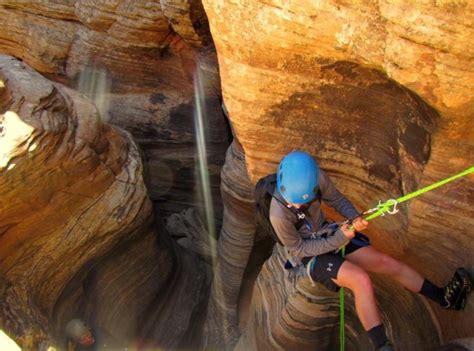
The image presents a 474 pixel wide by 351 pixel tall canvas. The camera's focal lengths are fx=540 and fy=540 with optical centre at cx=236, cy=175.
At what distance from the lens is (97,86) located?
36.0 ft

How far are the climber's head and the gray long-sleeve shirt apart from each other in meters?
3.89

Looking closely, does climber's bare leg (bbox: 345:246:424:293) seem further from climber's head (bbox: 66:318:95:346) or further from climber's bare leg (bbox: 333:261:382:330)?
climber's head (bbox: 66:318:95:346)

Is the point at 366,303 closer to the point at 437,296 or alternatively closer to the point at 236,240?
the point at 437,296

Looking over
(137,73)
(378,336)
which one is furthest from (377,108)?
(137,73)

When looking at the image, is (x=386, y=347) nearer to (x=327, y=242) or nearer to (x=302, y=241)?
(x=327, y=242)

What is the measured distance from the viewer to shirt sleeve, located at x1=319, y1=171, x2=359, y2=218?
4.41 metres

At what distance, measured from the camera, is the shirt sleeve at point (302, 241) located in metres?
4.14

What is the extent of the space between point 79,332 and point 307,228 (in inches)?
157

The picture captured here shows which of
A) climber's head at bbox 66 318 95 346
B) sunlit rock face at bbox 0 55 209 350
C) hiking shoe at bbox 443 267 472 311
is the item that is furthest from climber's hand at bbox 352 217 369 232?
climber's head at bbox 66 318 95 346

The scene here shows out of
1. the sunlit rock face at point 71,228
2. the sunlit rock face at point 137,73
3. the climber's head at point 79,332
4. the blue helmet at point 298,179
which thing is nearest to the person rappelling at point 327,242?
the blue helmet at point 298,179

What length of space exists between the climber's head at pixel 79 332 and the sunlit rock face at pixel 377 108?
107 inches

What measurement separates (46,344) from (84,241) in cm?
A: 151

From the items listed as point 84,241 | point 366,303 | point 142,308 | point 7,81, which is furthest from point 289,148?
point 142,308

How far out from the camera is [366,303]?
4.28 metres
